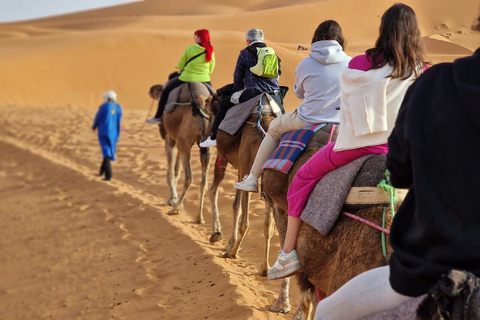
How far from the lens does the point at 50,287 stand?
9.77 metres

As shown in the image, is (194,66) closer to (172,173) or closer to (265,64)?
(172,173)

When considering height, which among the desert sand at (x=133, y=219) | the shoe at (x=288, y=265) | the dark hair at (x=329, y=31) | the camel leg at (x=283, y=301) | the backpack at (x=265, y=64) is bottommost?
the desert sand at (x=133, y=219)

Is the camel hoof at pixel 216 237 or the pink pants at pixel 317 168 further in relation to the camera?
the camel hoof at pixel 216 237

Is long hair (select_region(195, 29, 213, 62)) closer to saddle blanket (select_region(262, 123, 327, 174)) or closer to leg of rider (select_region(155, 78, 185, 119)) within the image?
leg of rider (select_region(155, 78, 185, 119))

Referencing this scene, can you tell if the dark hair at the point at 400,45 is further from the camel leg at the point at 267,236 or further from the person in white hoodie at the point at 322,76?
the camel leg at the point at 267,236

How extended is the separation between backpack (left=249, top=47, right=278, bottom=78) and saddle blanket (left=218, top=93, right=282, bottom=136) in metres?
0.25

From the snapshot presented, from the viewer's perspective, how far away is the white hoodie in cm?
561

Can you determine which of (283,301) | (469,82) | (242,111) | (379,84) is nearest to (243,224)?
(242,111)

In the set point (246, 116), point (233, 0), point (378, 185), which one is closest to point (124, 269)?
point (246, 116)

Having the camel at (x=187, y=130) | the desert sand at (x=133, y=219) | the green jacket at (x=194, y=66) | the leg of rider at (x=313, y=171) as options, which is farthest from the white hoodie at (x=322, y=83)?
the green jacket at (x=194, y=66)

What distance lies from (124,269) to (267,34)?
14.2 ft

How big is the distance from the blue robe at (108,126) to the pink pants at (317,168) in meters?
11.9

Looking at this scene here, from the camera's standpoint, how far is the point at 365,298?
8.86 feet

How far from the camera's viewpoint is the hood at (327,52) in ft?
18.3
